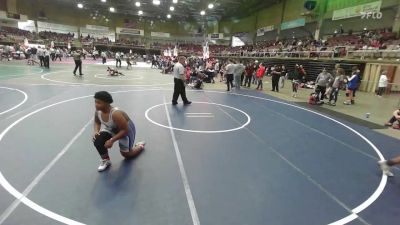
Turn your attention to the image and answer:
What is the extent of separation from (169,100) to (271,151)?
5978 mm

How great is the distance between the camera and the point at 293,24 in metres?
33.7

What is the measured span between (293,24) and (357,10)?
431 inches

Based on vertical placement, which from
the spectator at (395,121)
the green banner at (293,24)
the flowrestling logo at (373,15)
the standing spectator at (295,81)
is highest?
the green banner at (293,24)

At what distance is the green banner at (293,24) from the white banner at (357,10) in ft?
17.9

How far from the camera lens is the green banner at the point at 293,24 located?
31.6 meters

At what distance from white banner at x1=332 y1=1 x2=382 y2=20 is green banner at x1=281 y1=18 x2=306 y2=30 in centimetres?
547

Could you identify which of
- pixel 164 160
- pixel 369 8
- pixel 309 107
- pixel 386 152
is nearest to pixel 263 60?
pixel 369 8

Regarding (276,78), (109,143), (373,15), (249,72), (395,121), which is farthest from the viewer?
(373,15)

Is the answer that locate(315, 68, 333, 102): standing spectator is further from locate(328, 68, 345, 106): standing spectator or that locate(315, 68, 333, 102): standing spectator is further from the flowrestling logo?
the flowrestling logo

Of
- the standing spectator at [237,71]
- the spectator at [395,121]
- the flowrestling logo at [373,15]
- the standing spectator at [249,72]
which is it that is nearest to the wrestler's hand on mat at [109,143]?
the spectator at [395,121]

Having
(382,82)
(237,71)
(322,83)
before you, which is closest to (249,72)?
(237,71)

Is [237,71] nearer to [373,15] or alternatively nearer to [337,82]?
[337,82]

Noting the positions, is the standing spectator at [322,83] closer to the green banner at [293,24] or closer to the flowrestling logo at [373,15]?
the flowrestling logo at [373,15]

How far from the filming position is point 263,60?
3117 centimetres
